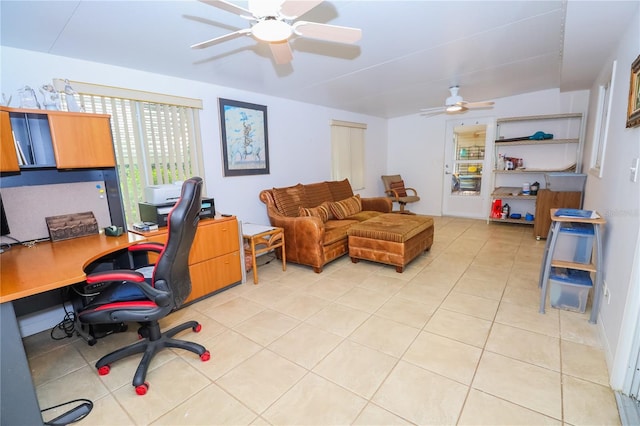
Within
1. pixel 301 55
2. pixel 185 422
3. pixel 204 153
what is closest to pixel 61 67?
pixel 204 153

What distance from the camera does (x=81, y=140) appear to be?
6.94 feet

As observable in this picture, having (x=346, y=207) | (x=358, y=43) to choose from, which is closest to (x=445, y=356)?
(x=358, y=43)

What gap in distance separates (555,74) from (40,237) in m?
5.94

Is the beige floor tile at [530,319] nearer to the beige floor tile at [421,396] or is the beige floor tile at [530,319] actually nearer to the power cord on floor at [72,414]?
the beige floor tile at [421,396]

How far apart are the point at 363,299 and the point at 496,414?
4.36 ft

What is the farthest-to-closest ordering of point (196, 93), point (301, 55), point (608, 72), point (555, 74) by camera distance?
1. point (555, 74)
2. point (196, 93)
3. point (608, 72)
4. point (301, 55)

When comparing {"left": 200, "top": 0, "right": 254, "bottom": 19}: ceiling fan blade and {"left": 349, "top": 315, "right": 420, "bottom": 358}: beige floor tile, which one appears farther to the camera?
{"left": 349, "top": 315, "right": 420, "bottom": 358}: beige floor tile

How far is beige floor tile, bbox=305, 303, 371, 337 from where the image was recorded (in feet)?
7.19

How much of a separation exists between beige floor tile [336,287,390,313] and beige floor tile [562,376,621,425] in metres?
1.28

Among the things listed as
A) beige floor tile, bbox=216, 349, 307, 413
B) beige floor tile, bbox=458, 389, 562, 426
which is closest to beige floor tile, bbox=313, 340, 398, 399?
beige floor tile, bbox=216, 349, 307, 413

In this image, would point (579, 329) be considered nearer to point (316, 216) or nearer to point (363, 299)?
point (363, 299)

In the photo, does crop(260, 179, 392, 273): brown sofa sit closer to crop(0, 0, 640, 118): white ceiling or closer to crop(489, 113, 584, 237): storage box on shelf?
crop(0, 0, 640, 118): white ceiling

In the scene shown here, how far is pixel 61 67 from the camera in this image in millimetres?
2270

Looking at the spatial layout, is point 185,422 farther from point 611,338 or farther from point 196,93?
point 196,93
